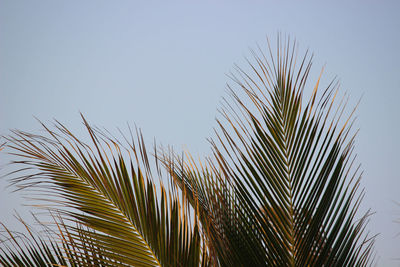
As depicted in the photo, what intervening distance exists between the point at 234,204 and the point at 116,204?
470 mm

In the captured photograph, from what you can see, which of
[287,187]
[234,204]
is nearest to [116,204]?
[234,204]

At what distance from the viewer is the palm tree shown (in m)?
1.56

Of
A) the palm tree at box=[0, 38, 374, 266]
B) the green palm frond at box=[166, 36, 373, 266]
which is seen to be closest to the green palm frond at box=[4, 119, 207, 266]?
the palm tree at box=[0, 38, 374, 266]

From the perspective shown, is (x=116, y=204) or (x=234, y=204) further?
(x=234, y=204)

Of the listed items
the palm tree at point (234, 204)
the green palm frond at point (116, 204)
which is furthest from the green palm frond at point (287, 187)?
the green palm frond at point (116, 204)

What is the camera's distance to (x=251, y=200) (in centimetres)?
167

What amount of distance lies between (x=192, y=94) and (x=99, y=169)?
12.0 m

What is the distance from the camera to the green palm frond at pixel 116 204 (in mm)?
1553

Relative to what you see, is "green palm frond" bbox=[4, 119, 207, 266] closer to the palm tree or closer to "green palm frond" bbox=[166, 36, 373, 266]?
the palm tree

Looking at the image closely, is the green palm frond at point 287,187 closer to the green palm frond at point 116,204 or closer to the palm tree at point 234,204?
the palm tree at point 234,204

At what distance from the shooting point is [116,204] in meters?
1.63

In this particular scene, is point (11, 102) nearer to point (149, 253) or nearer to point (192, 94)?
point (192, 94)

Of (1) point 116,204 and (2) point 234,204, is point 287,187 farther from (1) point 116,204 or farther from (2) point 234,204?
(1) point 116,204

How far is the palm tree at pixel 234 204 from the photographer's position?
1.56 meters
